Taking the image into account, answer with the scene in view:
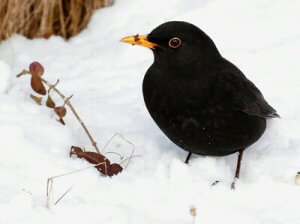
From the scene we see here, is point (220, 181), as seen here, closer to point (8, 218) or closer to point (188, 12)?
point (8, 218)

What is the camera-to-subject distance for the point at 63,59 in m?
7.48

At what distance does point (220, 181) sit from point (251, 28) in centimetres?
252

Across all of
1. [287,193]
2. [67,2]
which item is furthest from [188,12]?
[287,193]

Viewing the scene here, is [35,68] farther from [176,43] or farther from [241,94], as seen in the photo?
[241,94]

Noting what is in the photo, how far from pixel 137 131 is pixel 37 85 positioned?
0.88 meters

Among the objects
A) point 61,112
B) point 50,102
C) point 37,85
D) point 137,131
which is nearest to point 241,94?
point 137,131

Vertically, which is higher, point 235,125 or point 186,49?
point 186,49

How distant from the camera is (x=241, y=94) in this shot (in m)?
5.44

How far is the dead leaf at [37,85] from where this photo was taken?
6062mm

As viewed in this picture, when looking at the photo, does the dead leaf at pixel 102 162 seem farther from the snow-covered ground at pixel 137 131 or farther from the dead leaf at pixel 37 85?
the dead leaf at pixel 37 85

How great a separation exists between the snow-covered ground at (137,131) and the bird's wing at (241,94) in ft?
1.36

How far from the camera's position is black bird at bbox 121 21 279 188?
5285 mm

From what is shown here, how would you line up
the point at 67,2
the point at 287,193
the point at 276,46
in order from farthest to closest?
the point at 67,2 → the point at 276,46 → the point at 287,193

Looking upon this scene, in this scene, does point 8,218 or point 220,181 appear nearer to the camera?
point 8,218
